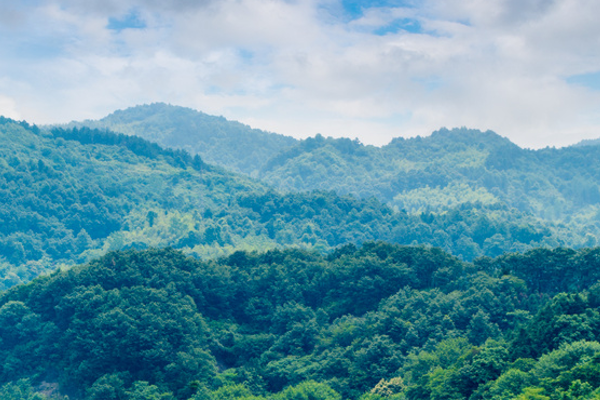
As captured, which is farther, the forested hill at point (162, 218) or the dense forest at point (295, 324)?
the forested hill at point (162, 218)

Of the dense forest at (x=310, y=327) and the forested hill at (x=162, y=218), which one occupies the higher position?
the forested hill at (x=162, y=218)

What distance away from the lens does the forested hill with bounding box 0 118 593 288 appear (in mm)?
123438

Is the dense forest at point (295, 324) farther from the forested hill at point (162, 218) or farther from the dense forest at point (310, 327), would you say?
the forested hill at point (162, 218)

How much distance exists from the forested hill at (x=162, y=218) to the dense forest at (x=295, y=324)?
167 feet

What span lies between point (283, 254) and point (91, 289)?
16265 millimetres

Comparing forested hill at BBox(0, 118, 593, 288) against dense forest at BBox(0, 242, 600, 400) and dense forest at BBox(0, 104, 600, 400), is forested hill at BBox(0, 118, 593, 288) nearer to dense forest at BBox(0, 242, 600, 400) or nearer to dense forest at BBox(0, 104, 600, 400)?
dense forest at BBox(0, 104, 600, 400)

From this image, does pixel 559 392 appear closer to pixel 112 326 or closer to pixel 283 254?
pixel 112 326

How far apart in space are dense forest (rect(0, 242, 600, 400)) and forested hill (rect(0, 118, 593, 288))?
5098cm

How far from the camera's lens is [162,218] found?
13450 centimetres

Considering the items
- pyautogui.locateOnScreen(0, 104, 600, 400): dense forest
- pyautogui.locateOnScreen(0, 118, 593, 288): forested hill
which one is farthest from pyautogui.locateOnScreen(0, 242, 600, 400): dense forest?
pyautogui.locateOnScreen(0, 118, 593, 288): forested hill

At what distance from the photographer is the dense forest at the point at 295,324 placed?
47.8 metres

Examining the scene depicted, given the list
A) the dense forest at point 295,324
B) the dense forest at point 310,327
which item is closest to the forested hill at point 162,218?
the dense forest at point 310,327

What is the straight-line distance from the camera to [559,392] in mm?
37250

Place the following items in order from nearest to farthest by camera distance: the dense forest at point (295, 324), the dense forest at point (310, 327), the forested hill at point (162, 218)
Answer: the dense forest at point (310, 327) < the dense forest at point (295, 324) < the forested hill at point (162, 218)
